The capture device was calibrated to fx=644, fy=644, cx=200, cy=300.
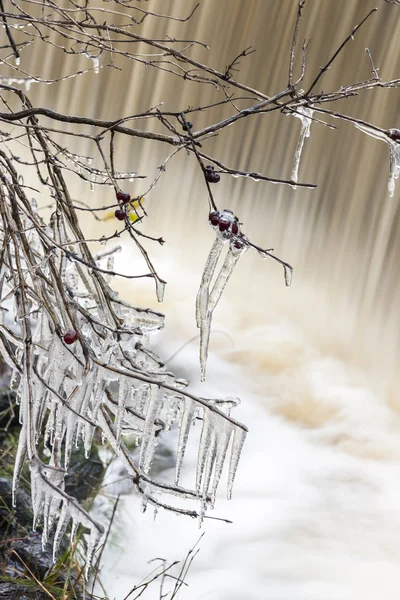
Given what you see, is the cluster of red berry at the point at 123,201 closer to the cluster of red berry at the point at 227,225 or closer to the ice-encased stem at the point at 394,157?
the cluster of red berry at the point at 227,225

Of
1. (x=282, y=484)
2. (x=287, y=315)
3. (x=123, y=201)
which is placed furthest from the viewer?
(x=287, y=315)

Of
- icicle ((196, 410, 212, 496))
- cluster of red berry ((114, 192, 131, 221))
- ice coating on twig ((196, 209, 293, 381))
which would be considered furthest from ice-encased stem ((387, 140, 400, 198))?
icicle ((196, 410, 212, 496))

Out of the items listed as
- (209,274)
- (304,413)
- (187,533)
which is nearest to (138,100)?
(304,413)

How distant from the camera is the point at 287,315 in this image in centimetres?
862

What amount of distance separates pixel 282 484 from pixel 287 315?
331cm

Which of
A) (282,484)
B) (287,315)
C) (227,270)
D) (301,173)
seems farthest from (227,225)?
(301,173)

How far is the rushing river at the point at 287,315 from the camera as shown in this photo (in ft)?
14.4

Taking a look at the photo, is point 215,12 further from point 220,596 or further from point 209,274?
point 209,274

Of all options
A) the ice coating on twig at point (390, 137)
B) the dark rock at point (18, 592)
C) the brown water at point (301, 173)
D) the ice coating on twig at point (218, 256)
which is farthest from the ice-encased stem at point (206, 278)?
the brown water at point (301, 173)

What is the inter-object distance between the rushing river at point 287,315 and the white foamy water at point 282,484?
17mm

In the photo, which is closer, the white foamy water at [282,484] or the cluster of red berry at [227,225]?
the cluster of red berry at [227,225]

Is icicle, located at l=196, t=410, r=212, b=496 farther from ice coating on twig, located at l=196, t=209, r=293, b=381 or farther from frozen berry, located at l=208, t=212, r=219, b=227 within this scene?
frozen berry, located at l=208, t=212, r=219, b=227

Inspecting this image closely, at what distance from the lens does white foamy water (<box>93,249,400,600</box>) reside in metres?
4.08

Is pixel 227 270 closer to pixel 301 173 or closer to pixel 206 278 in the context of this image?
pixel 206 278
